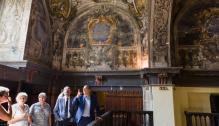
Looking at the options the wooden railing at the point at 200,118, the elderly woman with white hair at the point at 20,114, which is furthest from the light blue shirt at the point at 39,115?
the wooden railing at the point at 200,118

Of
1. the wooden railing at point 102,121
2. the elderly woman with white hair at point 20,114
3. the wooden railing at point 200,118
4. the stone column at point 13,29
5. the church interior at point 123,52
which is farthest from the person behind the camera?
the church interior at point 123,52

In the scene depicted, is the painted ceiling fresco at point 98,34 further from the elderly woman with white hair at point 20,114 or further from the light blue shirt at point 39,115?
the elderly woman with white hair at point 20,114

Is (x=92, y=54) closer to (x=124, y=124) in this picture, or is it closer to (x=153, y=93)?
(x=153, y=93)

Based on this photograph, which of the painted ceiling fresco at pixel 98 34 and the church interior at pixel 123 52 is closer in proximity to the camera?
the church interior at pixel 123 52

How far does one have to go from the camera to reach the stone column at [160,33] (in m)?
9.86

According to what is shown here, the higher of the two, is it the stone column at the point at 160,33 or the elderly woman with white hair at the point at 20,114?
the stone column at the point at 160,33

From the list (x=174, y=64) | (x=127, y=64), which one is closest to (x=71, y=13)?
(x=127, y=64)

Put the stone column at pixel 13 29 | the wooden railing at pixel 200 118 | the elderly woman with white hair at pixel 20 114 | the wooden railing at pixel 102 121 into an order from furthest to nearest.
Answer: the stone column at pixel 13 29
the wooden railing at pixel 200 118
the elderly woman with white hair at pixel 20 114
the wooden railing at pixel 102 121

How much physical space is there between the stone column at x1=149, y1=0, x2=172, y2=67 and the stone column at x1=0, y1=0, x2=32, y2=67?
5.54 metres

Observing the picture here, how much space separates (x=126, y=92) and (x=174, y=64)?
8.66 ft

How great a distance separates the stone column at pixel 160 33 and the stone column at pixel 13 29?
554 centimetres

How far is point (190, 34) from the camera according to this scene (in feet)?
35.1

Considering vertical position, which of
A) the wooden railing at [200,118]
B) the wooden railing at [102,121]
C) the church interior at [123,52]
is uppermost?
the church interior at [123,52]

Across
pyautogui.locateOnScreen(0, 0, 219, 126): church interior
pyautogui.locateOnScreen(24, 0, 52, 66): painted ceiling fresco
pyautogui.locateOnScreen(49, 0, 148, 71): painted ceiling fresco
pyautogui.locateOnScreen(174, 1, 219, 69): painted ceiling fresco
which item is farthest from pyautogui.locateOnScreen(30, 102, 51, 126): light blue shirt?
pyautogui.locateOnScreen(174, 1, 219, 69): painted ceiling fresco
